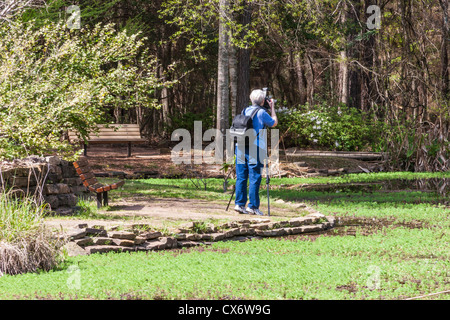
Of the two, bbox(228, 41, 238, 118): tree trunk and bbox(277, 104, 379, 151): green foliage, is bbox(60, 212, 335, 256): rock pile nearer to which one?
bbox(228, 41, 238, 118): tree trunk

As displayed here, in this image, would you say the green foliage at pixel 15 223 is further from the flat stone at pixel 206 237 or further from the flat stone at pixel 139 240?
the flat stone at pixel 206 237

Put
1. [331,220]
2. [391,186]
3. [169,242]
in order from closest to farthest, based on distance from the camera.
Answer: [169,242]
[331,220]
[391,186]

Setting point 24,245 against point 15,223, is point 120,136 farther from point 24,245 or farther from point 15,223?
point 24,245

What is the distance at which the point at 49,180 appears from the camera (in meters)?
10.7

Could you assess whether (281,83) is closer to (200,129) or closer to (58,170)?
(200,129)

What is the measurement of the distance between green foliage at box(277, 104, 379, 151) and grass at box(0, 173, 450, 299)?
13.9 metres

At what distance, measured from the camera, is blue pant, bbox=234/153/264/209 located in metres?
10.5

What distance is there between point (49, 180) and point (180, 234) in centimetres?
328

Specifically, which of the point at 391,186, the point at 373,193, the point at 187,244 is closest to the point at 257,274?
the point at 187,244

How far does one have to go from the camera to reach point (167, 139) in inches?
1108

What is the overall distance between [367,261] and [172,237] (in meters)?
2.47

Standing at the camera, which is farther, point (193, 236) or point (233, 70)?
point (233, 70)

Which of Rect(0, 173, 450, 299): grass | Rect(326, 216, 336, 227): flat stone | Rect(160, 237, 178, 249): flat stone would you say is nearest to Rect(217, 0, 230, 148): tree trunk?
Rect(326, 216, 336, 227): flat stone

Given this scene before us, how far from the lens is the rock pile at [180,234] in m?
7.61
